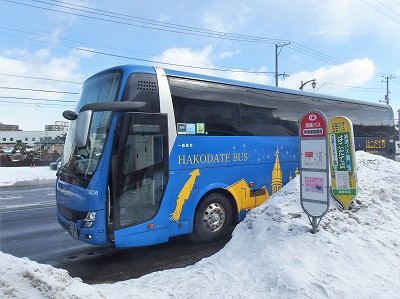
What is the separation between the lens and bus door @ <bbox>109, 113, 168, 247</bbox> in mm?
5070

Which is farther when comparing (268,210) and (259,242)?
(268,210)

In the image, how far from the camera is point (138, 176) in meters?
5.25

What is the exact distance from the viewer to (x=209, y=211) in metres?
6.32

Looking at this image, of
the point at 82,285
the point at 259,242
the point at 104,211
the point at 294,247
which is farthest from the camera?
the point at 104,211

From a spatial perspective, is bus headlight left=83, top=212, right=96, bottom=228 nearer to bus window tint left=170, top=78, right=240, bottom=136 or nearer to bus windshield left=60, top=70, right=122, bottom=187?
bus windshield left=60, top=70, right=122, bottom=187

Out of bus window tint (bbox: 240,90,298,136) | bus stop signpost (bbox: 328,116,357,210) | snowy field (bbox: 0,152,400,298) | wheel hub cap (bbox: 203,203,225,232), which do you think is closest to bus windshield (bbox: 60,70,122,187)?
snowy field (bbox: 0,152,400,298)

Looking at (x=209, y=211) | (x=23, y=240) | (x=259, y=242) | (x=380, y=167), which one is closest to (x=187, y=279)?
(x=259, y=242)

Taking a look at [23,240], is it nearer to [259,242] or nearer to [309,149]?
[259,242]

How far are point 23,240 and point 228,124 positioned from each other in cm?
511

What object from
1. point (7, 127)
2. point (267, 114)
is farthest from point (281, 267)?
point (7, 127)

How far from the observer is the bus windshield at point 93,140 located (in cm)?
513

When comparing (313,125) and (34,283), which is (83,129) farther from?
(313,125)

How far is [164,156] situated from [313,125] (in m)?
2.47

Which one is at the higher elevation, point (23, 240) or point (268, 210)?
point (268, 210)
